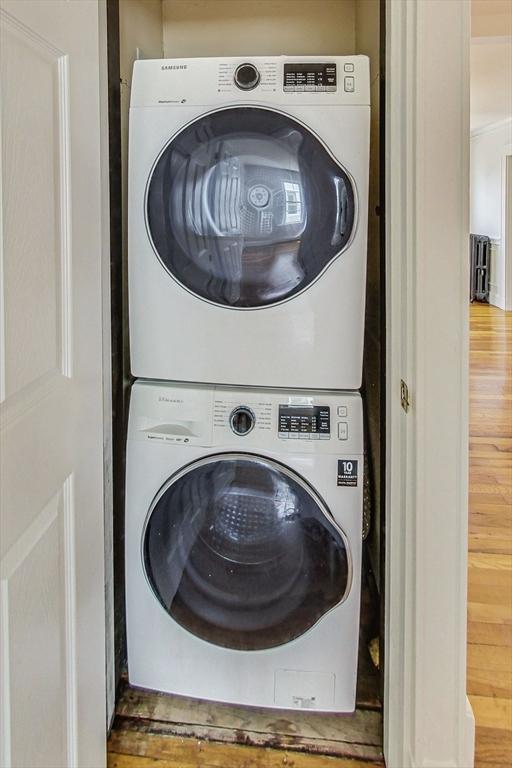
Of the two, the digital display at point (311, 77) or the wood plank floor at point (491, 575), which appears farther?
the wood plank floor at point (491, 575)

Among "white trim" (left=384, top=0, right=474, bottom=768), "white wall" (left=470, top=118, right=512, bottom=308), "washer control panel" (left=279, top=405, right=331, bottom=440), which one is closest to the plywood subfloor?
"white trim" (left=384, top=0, right=474, bottom=768)

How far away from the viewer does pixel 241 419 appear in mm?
1264

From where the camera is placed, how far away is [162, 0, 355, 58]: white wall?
1.65m

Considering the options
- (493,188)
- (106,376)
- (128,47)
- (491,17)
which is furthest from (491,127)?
(106,376)

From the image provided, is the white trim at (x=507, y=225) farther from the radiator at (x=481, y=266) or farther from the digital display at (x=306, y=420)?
the digital display at (x=306, y=420)

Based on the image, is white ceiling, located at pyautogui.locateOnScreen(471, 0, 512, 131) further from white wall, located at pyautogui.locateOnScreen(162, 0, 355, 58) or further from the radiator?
the radiator

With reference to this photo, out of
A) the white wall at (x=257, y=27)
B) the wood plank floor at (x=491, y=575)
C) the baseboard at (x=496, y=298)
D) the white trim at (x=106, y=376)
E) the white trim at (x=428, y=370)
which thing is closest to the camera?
the white trim at (x=428, y=370)

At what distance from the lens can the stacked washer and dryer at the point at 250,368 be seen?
121cm

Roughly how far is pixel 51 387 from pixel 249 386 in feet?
1.71

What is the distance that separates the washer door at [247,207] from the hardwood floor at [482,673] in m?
1.05

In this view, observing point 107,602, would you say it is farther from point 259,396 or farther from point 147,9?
point 147,9

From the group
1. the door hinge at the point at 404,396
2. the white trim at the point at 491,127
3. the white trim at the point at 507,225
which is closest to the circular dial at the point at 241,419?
the door hinge at the point at 404,396

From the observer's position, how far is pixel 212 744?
1.30 m

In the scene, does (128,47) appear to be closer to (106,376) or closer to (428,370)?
(106,376)
